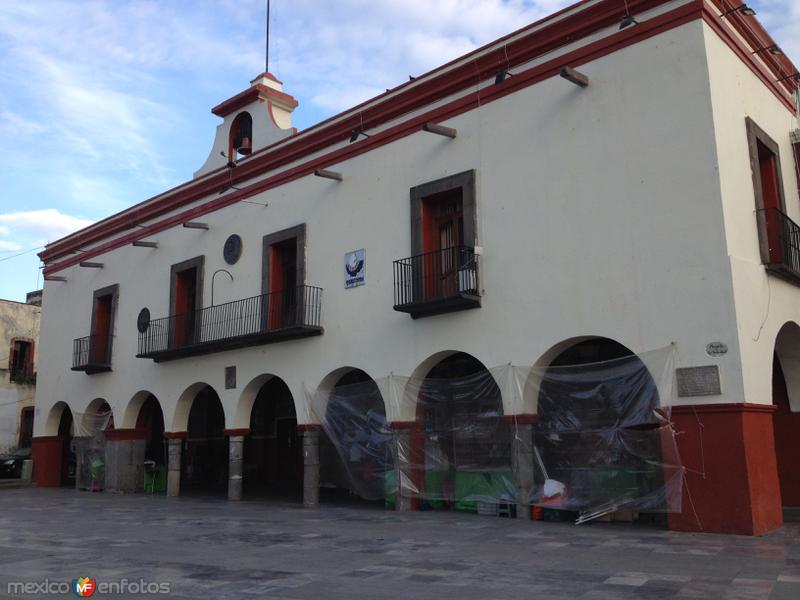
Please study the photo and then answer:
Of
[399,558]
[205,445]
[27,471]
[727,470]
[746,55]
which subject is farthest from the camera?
[205,445]

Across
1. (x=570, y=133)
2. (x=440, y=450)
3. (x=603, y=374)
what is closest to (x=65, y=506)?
(x=440, y=450)

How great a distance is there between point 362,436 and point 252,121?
7.68 m

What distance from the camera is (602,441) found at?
31.7ft

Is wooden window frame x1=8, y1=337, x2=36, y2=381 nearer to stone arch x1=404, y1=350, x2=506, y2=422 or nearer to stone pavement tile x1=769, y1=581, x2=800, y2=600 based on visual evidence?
stone arch x1=404, y1=350, x2=506, y2=422

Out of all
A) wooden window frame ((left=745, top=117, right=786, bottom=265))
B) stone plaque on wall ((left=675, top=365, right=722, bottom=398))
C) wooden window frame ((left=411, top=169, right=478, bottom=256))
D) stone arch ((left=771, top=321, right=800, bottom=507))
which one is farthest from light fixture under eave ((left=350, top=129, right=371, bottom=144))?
stone arch ((left=771, top=321, right=800, bottom=507))

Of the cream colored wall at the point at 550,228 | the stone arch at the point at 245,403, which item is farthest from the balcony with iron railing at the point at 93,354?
the stone arch at the point at 245,403

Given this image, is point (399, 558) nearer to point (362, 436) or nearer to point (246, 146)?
point (362, 436)

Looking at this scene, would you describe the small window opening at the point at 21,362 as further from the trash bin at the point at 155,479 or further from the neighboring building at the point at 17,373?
the trash bin at the point at 155,479

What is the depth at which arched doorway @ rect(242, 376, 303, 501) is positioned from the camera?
19516 millimetres

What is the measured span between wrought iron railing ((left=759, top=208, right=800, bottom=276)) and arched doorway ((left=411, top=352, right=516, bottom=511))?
4.15 m

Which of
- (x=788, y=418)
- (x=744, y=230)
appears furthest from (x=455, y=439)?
(x=744, y=230)

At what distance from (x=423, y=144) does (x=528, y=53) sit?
226 cm

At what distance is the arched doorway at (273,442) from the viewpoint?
19516 mm

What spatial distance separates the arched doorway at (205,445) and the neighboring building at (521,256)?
4.45 metres
